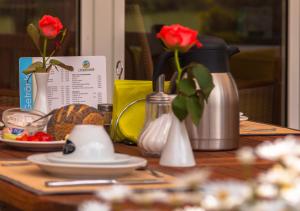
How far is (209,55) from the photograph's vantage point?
2.04 meters

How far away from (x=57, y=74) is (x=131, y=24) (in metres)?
1.27

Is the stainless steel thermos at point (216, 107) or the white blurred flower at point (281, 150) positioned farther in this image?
the stainless steel thermos at point (216, 107)

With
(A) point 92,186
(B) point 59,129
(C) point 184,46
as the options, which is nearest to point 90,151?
(A) point 92,186

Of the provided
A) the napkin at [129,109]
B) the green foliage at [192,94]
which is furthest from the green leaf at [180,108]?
the napkin at [129,109]

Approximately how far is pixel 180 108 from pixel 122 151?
0.35 metres

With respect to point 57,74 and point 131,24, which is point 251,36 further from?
point 57,74

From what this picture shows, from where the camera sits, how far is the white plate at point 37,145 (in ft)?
6.51

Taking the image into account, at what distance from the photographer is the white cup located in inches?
62.5

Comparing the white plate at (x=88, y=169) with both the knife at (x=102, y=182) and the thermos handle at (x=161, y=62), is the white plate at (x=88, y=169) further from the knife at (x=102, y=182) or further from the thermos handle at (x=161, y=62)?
the thermos handle at (x=161, y=62)

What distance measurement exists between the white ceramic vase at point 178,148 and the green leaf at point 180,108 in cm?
4

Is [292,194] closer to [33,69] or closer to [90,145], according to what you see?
[90,145]

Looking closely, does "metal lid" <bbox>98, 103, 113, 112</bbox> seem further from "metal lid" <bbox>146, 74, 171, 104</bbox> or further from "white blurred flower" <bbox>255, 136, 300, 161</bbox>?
"white blurred flower" <bbox>255, 136, 300, 161</bbox>

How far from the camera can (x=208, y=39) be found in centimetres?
207

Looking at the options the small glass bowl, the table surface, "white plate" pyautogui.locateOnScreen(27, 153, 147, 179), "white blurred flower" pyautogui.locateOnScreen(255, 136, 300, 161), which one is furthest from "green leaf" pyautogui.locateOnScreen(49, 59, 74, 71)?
"white blurred flower" pyautogui.locateOnScreen(255, 136, 300, 161)
